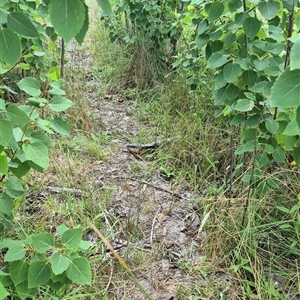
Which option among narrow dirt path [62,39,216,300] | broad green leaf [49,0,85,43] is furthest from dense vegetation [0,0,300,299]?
narrow dirt path [62,39,216,300]

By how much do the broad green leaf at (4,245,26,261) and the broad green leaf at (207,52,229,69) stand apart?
976mm

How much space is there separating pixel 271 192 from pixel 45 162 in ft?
3.89

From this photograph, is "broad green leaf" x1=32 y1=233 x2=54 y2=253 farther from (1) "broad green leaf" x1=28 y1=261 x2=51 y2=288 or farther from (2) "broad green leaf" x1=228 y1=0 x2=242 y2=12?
(2) "broad green leaf" x1=228 y1=0 x2=242 y2=12

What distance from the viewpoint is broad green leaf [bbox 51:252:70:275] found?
100 centimetres

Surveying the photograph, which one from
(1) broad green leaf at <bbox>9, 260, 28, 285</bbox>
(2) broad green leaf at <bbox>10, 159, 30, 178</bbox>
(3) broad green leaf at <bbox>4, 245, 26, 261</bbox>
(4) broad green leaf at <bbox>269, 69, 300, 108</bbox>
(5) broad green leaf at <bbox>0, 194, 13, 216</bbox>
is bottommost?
(1) broad green leaf at <bbox>9, 260, 28, 285</bbox>

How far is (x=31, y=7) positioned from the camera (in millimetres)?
2025

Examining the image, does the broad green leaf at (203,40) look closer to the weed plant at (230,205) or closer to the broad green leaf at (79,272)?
the weed plant at (230,205)

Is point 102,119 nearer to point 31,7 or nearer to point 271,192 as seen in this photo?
point 31,7

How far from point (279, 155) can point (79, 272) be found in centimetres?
94

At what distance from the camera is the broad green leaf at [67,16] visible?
490 mm

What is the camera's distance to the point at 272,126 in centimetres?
140

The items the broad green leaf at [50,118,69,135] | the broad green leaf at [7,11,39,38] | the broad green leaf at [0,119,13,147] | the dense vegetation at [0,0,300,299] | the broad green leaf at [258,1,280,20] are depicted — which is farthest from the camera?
the broad green leaf at [258,1,280,20]

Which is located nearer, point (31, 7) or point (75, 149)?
point (31, 7)

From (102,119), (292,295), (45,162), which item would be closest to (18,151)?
(45,162)
